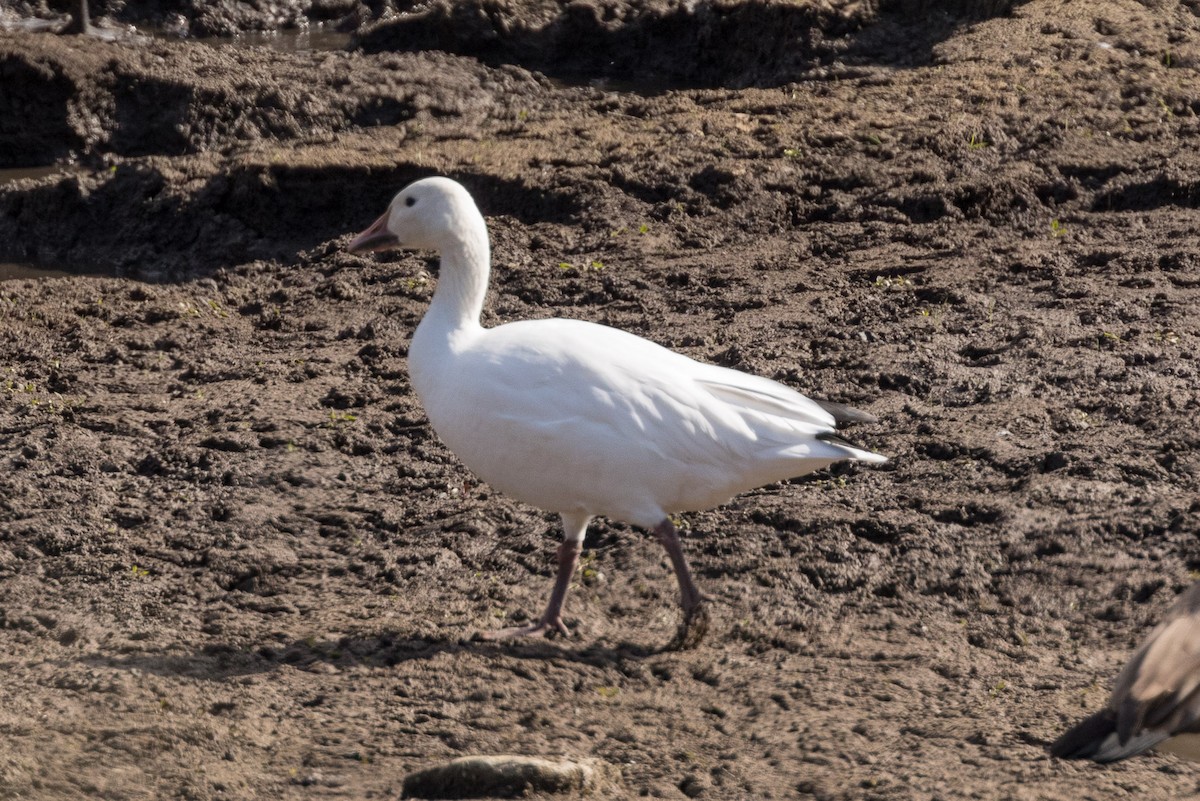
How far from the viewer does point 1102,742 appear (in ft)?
10.7

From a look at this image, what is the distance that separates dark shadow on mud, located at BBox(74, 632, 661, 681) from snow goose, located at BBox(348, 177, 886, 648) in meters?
0.11

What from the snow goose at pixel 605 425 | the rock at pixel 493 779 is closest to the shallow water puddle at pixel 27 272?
the snow goose at pixel 605 425

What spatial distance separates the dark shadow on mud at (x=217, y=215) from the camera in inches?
356

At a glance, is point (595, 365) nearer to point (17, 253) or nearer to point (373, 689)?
point (373, 689)

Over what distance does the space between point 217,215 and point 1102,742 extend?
7213mm

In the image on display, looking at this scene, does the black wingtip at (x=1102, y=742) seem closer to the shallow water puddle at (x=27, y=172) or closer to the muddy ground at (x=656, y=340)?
the muddy ground at (x=656, y=340)

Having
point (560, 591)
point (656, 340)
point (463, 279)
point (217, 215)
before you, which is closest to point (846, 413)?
point (560, 591)

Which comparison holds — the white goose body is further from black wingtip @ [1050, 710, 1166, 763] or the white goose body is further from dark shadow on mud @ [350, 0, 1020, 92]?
dark shadow on mud @ [350, 0, 1020, 92]

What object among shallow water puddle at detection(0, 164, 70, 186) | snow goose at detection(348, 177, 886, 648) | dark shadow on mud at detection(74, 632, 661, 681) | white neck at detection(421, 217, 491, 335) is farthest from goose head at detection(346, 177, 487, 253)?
shallow water puddle at detection(0, 164, 70, 186)

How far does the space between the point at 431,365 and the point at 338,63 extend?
827 cm

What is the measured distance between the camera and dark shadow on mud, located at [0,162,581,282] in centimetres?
905

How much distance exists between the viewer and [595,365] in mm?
4723

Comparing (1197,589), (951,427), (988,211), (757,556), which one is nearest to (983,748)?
(1197,589)

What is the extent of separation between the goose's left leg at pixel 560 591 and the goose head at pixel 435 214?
106cm
